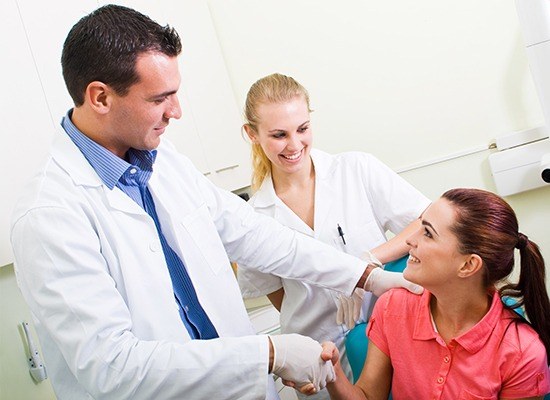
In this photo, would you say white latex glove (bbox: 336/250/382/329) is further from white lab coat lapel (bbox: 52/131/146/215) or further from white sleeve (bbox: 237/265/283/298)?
white lab coat lapel (bbox: 52/131/146/215)

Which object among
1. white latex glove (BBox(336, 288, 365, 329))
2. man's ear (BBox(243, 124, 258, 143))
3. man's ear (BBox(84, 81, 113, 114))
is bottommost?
white latex glove (BBox(336, 288, 365, 329))

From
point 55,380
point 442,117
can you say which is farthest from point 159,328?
point 442,117

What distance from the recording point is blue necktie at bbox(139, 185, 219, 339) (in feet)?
4.44

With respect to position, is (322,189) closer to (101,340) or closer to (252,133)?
(252,133)

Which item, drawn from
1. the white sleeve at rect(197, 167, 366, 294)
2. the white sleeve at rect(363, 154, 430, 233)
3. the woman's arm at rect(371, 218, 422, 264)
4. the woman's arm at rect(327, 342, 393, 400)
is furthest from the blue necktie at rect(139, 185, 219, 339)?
the white sleeve at rect(363, 154, 430, 233)

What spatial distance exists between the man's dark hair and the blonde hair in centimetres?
57

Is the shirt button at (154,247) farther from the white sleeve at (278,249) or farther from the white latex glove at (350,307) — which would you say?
the white latex glove at (350,307)

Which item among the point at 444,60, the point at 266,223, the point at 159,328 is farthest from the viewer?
the point at 444,60

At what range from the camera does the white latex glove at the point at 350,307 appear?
1589 millimetres

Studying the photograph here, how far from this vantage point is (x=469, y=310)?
53.2 inches

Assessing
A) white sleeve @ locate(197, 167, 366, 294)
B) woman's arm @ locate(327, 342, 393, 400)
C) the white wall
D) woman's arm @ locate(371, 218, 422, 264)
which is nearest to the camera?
woman's arm @ locate(327, 342, 393, 400)

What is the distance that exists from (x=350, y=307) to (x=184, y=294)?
46cm

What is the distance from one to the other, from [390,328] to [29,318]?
1074 mm

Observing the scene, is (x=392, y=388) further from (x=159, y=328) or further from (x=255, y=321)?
(x=255, y=321)
